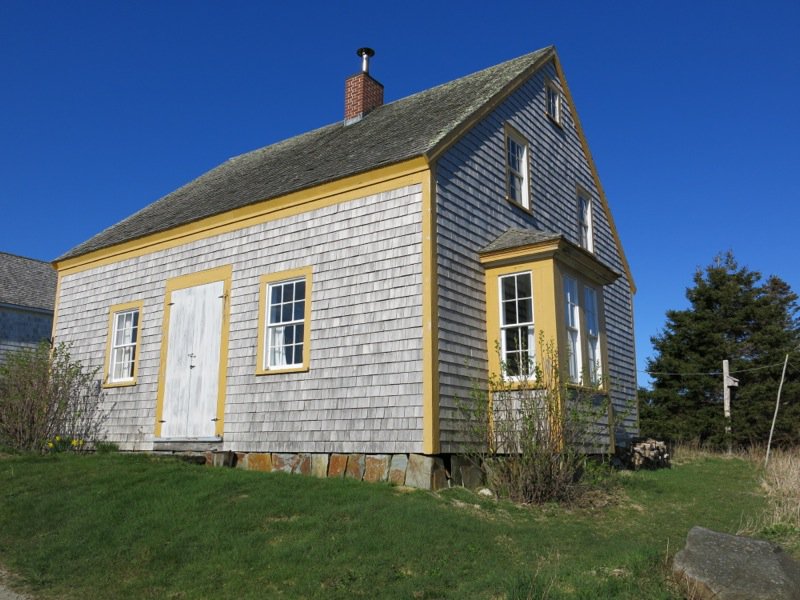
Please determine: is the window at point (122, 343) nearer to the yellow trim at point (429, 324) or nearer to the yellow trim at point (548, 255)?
the yellow trim at point (429, 324)

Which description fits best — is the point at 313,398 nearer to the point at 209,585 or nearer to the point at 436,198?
the point at 436,198

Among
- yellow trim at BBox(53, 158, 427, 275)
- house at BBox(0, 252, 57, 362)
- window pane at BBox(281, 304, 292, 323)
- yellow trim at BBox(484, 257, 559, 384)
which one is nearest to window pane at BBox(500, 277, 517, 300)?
yellow trim at BBox(484, 257, 559, 384)

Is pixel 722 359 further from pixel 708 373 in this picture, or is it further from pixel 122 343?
pixel 122 343

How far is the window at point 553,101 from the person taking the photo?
16.3 m

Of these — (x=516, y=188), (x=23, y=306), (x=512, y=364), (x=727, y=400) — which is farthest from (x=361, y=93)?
(x=727, y=400)

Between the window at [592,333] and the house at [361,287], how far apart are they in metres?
0.06

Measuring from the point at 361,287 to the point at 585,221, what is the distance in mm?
7793

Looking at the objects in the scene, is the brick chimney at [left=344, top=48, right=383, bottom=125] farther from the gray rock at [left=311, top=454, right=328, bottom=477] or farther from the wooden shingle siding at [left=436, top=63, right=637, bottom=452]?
the gray rock at [left=311, top=454, right=328, bottom=477]

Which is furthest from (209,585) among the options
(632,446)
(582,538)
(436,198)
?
(632,446)

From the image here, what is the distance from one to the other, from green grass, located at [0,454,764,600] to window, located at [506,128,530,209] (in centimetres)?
600

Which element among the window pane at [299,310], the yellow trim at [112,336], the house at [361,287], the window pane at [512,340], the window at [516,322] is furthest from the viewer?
the yellow trim at [112,336]

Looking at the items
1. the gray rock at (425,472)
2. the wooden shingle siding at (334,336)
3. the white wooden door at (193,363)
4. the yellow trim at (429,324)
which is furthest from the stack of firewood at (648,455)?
the white wooden door at (193,363)

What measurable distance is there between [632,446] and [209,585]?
36.8ft

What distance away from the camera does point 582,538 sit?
27.0ft
